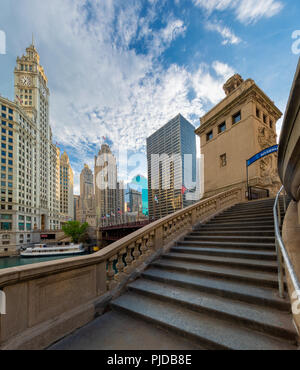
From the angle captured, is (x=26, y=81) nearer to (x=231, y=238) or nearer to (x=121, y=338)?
(x=231, y=238)

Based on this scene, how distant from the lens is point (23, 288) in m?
2.38

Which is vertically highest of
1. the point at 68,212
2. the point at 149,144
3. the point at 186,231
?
the point at 149,144

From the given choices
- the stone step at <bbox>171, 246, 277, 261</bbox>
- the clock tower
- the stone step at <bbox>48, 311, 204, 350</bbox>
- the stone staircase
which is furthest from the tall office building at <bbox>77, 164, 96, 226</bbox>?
the stone step at <bbox>48, 311, 204, 350</bbox>

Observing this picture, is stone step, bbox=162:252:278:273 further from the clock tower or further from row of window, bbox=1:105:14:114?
the clock tower

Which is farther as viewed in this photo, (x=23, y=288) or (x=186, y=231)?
(x=186, y=231)

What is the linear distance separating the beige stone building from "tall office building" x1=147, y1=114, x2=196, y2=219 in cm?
5719

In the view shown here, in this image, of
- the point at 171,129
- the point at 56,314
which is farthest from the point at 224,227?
the point at 171,129

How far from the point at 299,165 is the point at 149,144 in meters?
120

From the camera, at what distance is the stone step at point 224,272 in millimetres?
3145

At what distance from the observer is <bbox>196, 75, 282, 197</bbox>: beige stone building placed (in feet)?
48.6

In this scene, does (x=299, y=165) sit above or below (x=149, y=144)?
below
